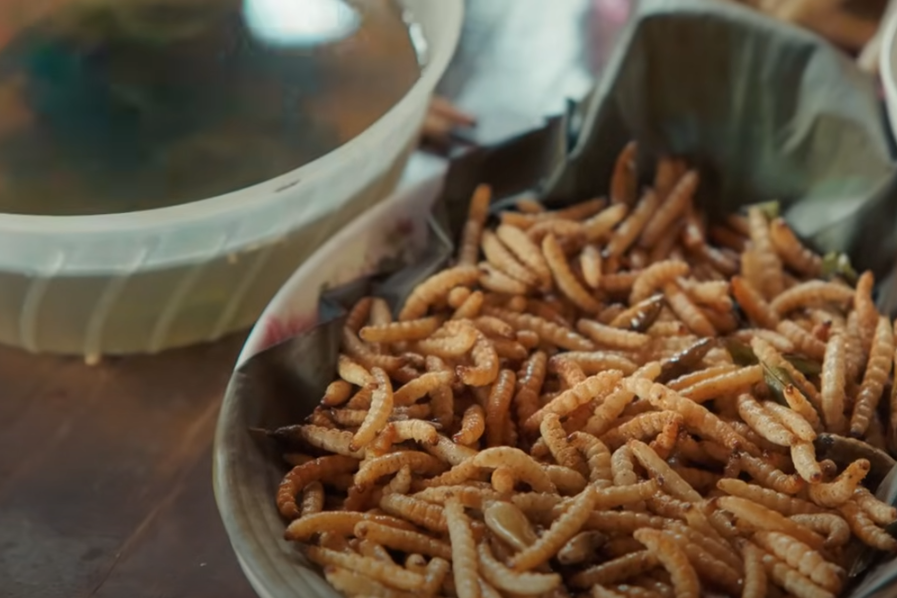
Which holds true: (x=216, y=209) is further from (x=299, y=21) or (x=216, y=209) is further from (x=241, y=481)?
(x=299, y=21)

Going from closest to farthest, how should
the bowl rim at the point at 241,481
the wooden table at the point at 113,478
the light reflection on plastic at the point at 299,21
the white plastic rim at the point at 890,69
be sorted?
the bowl rim at the point at 241,481
the wooden table at the point at 113,478
the white plastic rim at the point at 890,69
the light reflection on plastic at the point at 299,21

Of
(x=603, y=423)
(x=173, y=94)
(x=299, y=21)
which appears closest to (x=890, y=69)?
(x=603, y=423)

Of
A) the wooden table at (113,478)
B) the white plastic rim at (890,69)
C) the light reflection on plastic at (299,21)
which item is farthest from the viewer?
the light reflection on plastic at (299,21)

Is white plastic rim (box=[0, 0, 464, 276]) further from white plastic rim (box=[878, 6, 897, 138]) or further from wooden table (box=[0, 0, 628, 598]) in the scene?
white plastic rim (box=[878, 6, 897, 138])

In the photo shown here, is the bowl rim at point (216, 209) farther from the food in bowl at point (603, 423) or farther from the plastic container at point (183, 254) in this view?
the food in bowl at point (603, 423)

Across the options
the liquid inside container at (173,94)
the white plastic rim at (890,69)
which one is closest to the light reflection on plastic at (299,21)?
the liquid inside container at (173,94)

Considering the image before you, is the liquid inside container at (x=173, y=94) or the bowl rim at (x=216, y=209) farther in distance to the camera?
the liquid inside container at (x=173, y=94)

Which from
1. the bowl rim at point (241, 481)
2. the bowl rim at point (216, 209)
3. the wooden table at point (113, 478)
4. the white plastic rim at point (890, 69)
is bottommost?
the wooden table at point (113, 478)

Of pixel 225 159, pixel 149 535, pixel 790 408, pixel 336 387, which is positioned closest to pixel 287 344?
pixel 336 387
